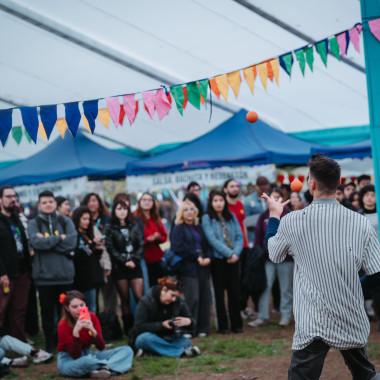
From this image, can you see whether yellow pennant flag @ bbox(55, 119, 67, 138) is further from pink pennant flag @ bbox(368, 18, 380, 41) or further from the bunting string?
pink pennant flag @ bbox(368, 18, 380, 41)

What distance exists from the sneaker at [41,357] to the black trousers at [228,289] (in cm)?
223

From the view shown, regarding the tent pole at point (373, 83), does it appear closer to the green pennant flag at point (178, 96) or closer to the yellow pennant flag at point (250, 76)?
the yellow pennant flag at point (250, 76)

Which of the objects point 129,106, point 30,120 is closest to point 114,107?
point 129,106

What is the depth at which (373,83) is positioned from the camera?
5.30m

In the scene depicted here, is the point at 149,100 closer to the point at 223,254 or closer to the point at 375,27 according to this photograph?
the point at 375,27

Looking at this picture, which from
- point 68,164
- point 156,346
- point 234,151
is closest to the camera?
point 156,346

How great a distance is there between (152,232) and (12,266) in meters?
1.98

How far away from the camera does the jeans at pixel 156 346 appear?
6578mm

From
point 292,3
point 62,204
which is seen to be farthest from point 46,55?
point 292,3

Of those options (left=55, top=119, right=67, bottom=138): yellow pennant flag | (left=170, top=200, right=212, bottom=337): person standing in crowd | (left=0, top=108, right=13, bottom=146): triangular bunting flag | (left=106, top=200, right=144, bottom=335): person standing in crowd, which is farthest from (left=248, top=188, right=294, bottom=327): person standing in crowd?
(left=0, top=108, right=13, bottom=146): triangular bunting flag

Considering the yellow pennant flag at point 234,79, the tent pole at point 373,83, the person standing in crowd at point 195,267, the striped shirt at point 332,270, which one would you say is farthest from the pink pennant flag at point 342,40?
the striped shirt at point 332,270

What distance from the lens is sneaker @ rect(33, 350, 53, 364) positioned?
648 cm

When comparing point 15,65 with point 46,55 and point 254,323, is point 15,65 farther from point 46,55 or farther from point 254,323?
point 254,323

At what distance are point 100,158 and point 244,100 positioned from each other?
2948mm
